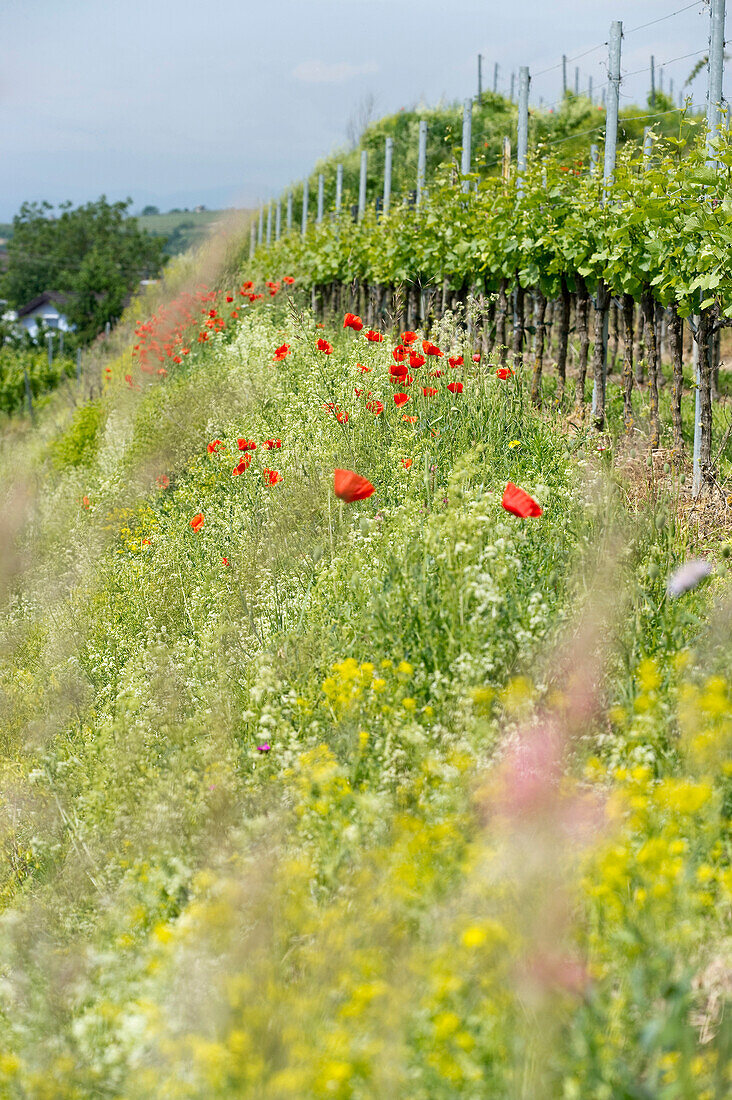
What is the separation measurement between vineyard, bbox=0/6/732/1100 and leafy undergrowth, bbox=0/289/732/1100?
13mm

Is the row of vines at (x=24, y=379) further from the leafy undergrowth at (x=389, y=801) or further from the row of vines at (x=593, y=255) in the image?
the leafy undergrowth at (x=389, y=801)

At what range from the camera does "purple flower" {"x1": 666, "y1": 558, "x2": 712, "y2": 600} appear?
3664 mm

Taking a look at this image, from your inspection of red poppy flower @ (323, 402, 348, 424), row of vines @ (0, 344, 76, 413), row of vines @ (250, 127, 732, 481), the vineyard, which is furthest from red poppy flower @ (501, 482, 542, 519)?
row of vines @ (0, 344, 76, 413)

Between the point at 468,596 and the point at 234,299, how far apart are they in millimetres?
13025

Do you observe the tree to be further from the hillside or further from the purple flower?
the purple flower

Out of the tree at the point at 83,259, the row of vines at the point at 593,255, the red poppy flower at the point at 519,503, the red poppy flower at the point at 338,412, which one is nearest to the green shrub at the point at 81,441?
the row of vines at the point at 593,255

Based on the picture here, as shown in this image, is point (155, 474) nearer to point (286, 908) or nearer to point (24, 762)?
point (24, 762)

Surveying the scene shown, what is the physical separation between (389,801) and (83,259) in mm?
79439

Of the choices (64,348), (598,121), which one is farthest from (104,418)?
(64,348)

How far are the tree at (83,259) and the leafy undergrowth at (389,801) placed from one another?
2470 inches

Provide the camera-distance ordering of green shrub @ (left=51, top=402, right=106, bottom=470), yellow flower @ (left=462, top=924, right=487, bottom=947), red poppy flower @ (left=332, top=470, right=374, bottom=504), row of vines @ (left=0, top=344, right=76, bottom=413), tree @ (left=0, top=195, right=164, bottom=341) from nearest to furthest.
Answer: yellow flower @ (left=462, top=924, right=487, bottom=947) < red poppy flower @ (left=332, top=470, right=374, bottom=504) < green shrub @ (left=51, top=402, right=106, bottom=470) < row of vines @ (left=0, top=344, right=76, bottom=413) < tree @ (left=0, top=195, right=164, bottom=341)

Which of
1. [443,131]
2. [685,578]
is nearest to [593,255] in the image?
[685,578]

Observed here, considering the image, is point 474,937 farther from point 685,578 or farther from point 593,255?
point 593,255

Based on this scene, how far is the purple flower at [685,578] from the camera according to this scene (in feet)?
12.0
